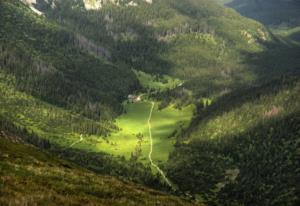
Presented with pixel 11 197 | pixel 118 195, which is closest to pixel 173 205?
pixel 118 195

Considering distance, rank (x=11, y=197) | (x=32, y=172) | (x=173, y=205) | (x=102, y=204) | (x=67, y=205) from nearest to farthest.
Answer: (x=11, y=197)
(x=67, y=205)
(x=102, y=204)
(x=32, y=172)
(x=173, y=205)

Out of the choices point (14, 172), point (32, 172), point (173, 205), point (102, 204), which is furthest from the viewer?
point (173, 205)

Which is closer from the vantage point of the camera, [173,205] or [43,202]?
[43,202]

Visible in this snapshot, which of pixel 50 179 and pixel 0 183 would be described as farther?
pixel 50 179

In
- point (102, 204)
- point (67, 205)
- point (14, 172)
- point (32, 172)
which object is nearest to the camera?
point (67, 205)

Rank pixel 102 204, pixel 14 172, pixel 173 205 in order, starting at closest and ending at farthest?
pixel 102 204
pixel 14 172
pixel 173 205

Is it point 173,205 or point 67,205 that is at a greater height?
point 67,205

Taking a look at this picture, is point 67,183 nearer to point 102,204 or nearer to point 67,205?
point 102,204

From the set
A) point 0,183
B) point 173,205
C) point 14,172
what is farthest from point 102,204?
point 173,205

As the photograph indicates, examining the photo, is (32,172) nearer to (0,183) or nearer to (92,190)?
(92,190)
